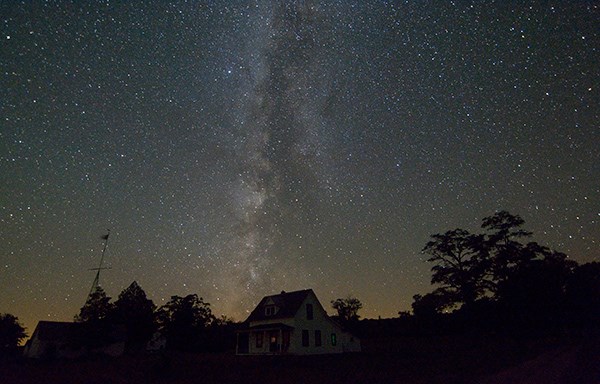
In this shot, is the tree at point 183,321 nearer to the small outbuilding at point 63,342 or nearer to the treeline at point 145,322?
the treeline at point 145,322

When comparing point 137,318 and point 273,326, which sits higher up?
point 137,318

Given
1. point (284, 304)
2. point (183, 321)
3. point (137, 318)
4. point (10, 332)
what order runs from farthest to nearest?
point (10, 332) < point (137, 318) < point (284, 304) < point (183, 321)

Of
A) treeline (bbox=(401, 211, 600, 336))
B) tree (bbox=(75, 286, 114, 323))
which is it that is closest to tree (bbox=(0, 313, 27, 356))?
tree (bbox=(75, 286, 114, 323))

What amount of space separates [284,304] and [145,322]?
1639 centimetres

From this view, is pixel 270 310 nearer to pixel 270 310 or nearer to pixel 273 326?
pixel 270 310

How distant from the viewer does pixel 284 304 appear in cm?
3969

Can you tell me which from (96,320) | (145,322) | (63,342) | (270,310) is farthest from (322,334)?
(63,342)

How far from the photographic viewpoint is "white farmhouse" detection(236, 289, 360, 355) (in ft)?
117

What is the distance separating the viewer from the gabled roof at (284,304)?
3735 cm

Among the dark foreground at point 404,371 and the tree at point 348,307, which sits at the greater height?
A: the tree at point 348,307

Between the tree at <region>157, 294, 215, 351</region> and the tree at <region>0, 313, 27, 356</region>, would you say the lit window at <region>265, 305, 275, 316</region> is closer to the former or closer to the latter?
the tree at <region>157, 294, 215, 351</region>

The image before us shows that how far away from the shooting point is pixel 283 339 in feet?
118

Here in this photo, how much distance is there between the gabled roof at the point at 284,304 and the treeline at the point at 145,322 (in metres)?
4.77

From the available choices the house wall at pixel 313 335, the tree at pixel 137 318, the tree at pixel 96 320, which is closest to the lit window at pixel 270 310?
the house wall at pixel 313 335
